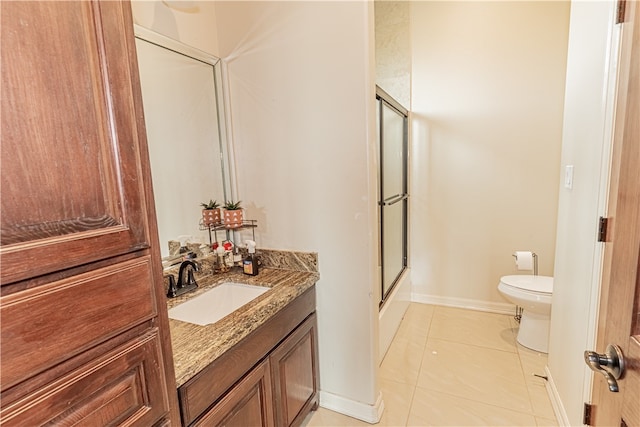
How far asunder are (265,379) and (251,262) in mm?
612

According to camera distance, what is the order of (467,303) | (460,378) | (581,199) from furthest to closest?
(467,303) → (460,378) → (581,199)

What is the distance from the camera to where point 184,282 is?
1618mm

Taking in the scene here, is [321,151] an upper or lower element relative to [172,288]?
upper

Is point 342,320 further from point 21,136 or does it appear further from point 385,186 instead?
point 21,136

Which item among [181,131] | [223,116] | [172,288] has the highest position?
[223,116]

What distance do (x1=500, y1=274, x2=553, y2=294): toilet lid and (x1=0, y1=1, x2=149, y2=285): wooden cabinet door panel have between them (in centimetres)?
260

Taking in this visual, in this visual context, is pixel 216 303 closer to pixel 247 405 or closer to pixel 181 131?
pixel 247 405

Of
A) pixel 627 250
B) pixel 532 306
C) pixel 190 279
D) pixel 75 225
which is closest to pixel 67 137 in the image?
pixel 75 225

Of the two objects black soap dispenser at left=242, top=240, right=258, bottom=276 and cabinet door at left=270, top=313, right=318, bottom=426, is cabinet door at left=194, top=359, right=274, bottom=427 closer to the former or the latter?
cabinet door at left=270, top=313, right=318, bottom=426

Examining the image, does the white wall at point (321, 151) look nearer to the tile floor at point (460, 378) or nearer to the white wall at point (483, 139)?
the tile floor at point (460, 378)

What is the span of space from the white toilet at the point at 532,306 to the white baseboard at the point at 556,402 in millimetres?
387

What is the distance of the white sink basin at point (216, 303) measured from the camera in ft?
4.83

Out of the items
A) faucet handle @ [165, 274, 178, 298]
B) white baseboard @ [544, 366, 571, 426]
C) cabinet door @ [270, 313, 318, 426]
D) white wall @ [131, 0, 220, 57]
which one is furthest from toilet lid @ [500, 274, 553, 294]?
white wall @ [131, 0, 220, 57]

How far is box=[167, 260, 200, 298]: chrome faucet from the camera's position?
1538 millimetres
